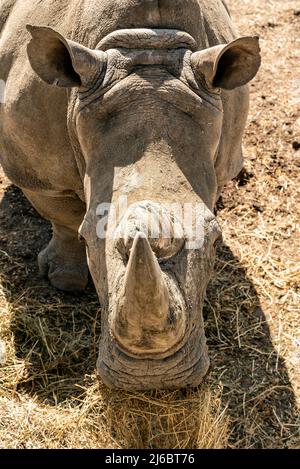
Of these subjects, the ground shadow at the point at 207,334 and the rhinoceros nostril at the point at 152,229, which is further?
the ground shadow at the point at 207,334

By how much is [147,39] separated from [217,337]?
228cm

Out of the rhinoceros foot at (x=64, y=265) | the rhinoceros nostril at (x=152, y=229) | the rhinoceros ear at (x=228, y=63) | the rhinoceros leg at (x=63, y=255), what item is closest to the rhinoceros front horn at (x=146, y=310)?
the rhinoceros nostril at (x=152, y=229)

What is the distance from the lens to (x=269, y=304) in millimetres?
5879

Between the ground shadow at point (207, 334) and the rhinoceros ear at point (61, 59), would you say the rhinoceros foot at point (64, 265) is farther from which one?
the rhinoceros ear at point (61, 59)

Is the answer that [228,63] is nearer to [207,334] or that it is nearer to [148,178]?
[148,178]

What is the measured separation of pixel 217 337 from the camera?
18.1 ft

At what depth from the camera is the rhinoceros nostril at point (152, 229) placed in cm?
333

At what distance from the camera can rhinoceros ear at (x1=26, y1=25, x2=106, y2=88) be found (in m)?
3.97

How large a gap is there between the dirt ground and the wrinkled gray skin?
0.74 m

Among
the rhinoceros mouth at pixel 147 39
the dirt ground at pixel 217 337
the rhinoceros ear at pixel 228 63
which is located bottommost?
the dirt ground at pixel 217 337

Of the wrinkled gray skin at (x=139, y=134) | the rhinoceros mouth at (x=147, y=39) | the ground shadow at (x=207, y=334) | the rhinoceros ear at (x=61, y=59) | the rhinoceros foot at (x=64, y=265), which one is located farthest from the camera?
the rhinoceros foot at (x=64, y=265)

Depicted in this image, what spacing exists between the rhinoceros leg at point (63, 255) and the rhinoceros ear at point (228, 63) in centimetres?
175

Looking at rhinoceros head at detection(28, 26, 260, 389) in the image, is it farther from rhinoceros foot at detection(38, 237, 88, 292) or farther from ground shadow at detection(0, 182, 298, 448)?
rhinoceros foot at detection(38, 237, 88, 292)

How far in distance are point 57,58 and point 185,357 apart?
65.2 inches
